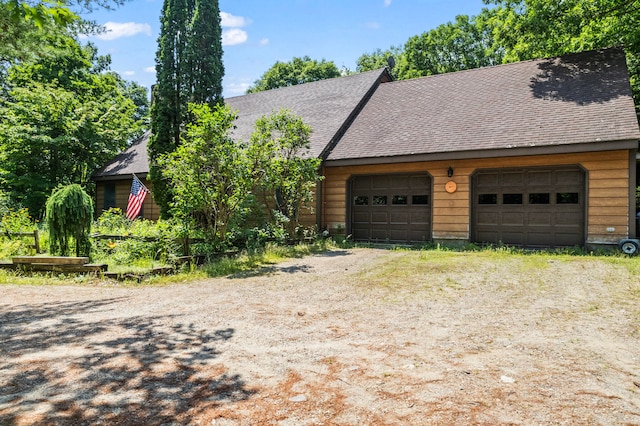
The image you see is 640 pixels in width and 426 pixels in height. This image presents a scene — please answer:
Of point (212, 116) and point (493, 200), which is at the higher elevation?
point (212, 116)

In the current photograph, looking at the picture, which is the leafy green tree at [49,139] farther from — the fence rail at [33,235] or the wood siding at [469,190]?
the wood siding at [469,190]

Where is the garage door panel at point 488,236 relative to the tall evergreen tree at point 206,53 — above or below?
below

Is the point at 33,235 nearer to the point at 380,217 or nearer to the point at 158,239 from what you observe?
the point at 158,239

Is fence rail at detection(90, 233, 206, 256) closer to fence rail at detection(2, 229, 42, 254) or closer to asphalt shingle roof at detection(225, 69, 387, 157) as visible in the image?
fence rail at detection(2, 229, 42, 254)

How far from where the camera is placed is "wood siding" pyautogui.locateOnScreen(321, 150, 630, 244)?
924 centimetres

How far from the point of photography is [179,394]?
262cm

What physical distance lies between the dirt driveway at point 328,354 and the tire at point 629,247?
3.20m

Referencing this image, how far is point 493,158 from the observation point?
10.7 meters

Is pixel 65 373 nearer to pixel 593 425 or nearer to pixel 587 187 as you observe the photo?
pixel 593 425

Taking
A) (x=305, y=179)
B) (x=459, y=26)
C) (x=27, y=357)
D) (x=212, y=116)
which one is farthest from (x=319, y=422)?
(x=459, y=26)

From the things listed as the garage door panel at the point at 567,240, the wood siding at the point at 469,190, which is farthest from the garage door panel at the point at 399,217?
the garage door panel at the point at 567,240

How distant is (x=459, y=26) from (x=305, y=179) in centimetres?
2321

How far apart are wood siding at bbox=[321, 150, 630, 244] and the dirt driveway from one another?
3.66 metres

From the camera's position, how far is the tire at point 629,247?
876 cm
